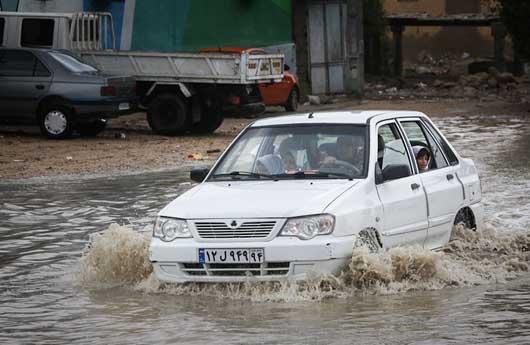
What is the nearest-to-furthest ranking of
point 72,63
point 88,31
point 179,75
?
point 72,63 < point 179,75 < point 88,31

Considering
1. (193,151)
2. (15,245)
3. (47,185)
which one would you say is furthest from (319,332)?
(193,151)

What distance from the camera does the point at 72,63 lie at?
26.7 metres

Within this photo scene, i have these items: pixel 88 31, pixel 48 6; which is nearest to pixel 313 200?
pixel 88 31

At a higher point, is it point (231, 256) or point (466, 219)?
point (231, 256)

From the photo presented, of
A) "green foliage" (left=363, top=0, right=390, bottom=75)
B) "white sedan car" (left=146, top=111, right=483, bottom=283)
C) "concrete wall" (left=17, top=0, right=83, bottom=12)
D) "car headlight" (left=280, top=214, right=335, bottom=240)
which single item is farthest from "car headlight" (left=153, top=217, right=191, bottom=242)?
"green foliage" (left=363, top=0, right=390, bottom=75)

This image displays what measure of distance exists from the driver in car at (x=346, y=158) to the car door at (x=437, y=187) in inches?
27.2

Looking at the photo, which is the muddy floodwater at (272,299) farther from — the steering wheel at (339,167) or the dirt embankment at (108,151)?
the dirt embankment at (108,151)

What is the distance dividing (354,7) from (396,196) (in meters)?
31.4

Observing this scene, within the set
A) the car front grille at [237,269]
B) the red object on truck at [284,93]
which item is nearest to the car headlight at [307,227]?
the car front grille at [237,269]

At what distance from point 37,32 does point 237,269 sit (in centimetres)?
1986

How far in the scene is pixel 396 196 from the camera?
10750mm

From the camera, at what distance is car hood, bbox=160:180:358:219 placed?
9867 millimetres

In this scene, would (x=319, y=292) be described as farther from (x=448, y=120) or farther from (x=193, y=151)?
(x=448, y=120)

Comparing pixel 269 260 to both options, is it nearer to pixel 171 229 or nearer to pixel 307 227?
pixel 307 227
